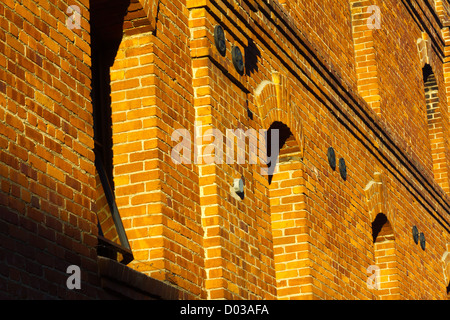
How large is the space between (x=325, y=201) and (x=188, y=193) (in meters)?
2.96

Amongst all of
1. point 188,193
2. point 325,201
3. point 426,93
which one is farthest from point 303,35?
point 426,93

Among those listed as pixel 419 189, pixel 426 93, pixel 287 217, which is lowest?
pixel 287 217

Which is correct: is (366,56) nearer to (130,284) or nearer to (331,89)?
(331,89)

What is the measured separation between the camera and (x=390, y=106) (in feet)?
45.4

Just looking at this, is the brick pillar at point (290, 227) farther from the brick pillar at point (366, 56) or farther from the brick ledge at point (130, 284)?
the brick pillar at point (366, 56)

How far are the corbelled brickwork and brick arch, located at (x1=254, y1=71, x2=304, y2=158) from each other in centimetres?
2

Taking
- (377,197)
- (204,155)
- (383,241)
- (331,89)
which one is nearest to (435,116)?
(383,241)

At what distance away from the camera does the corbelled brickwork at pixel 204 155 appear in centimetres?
595

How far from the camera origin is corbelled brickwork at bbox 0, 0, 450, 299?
5945mm

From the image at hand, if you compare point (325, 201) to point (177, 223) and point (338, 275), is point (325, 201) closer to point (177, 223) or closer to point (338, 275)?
point (338, 275)

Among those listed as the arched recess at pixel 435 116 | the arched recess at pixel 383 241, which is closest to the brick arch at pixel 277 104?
the arched recess at pixel 383 241

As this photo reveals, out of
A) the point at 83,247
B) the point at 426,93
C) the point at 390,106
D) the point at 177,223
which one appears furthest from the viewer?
the point at 426,93

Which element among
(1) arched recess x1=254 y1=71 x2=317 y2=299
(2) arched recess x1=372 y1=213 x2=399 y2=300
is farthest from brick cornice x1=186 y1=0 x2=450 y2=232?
A: (2) arched recess x1=372 y1=213 x2=399 y2=300

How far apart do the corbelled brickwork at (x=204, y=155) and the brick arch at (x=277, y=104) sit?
2 centimetres
